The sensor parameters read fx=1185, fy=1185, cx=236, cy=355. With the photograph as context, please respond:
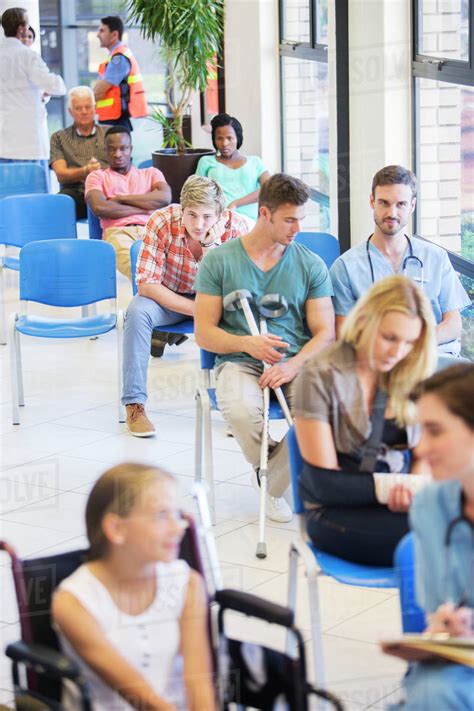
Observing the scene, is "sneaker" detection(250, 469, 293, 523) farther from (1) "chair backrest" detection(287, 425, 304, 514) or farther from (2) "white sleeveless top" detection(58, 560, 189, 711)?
(2) "white sleeveless top" detection(58, 560, 189, 711)

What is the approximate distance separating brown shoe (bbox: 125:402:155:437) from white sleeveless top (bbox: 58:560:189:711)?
293 cm

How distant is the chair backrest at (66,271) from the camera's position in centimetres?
552

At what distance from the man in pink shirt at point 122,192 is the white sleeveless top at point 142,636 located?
4702 millimetres

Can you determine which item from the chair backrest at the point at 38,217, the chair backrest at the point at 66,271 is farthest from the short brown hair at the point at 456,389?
the chair backrest at the point at 38,217

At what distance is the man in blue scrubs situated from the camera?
385 centimetres

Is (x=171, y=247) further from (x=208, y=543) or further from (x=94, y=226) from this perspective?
(x=208, y=543)

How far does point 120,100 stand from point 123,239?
2771 mm

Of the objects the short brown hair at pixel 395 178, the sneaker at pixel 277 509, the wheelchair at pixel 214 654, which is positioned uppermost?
the short brown hair at pixel 395 178

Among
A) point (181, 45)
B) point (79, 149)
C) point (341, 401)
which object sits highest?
point (181, 45)

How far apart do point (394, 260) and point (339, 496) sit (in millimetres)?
1358

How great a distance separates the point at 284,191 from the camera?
3842mm

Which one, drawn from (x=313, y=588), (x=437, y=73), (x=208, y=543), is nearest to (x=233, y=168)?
(x=437, y=73)

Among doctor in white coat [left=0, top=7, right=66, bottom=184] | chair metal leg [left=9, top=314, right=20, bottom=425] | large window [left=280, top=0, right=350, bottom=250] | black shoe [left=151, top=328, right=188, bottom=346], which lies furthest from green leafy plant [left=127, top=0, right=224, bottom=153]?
chair metal leg [left=9, top=314, right=20, bottom=425]

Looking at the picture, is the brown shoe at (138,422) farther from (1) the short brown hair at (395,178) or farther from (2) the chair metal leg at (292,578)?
(2) the chair metal leg at (292,578)
